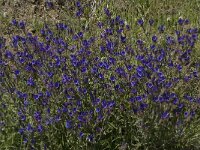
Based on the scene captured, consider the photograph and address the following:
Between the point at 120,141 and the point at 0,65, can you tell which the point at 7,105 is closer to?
the point at 0,65

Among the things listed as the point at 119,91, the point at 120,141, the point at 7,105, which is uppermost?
the point at 119,91

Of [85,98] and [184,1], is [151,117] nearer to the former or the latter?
[85,98]

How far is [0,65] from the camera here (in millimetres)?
3645

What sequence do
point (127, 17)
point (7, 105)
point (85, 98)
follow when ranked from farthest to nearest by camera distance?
point (127, 17) < point (7, 105) < point (85, 98)

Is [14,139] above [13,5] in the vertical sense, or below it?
below

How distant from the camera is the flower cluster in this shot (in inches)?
127

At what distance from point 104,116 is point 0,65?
1036 mm

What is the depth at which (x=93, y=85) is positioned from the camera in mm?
3645

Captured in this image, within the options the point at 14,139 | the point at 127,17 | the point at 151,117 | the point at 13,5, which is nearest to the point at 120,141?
the point at 151,117

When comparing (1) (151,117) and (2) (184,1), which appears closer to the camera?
(1) (151,117)

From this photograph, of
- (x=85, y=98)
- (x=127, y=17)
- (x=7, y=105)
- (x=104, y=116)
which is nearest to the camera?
(x=104, y=116)

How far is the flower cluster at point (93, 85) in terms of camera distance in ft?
10.6

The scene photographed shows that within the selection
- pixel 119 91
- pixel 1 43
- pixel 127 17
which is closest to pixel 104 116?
pixel 119 91

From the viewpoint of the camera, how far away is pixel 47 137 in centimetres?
337
